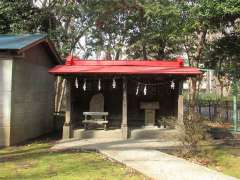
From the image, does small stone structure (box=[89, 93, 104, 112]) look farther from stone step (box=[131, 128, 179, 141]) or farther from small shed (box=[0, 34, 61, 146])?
small shed (box=[0, 34, 61, 146])

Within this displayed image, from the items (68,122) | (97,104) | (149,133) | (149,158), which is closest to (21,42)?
(68,122)

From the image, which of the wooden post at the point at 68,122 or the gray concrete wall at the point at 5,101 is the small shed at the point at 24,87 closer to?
the gray concrete wall at the point at 5,101

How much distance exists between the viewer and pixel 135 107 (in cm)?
2038

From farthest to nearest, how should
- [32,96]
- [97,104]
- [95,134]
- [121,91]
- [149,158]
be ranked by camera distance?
1. [121,91]
2. [97,104]
3. [32,96]
4. [95,134]
5. [149,158]

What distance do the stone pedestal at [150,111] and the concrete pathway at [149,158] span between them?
2.86m

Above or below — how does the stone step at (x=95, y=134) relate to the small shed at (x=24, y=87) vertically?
below

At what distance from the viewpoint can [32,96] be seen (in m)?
18.6

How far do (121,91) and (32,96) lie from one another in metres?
4.08

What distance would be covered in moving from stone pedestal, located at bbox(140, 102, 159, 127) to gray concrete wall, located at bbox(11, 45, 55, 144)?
15.3 feet

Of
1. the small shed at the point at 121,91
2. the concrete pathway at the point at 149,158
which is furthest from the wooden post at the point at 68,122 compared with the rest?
the concrete pathway at the point at 149,158

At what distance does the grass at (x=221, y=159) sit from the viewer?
1128cm

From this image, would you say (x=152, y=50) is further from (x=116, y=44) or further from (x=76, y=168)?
(x=76, y=168)

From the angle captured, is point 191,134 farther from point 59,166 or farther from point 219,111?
point 219,111

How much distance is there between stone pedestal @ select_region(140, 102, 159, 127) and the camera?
63.7 feet
